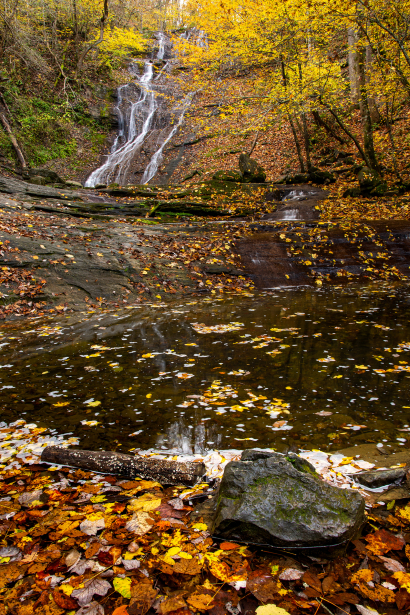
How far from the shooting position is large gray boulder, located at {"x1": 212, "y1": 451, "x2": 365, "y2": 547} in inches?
68.8

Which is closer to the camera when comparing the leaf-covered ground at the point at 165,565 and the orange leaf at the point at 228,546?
the leaf-covered ground at the point at 165,565

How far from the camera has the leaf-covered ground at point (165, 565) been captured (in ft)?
4.91

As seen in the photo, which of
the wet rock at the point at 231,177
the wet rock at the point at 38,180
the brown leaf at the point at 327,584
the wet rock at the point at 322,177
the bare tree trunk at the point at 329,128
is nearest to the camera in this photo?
the brown leaf at the point at 327,584

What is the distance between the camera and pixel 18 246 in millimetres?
8398

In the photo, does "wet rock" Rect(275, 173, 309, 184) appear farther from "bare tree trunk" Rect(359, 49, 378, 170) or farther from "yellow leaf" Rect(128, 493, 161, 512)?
"yellow leaf" Rect(128, 493, 161, 512)

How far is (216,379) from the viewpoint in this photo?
4.00 meters

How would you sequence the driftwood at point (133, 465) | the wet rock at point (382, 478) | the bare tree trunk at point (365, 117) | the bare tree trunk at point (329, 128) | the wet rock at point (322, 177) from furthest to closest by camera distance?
1. the bare tree trunk at point (329, 128)
2. the wet rock at point (322, 177)
3. the bare tree trunk at point (365, 117)
4. the driftwood at point (133, 465)
5. the wet rock at point (382, 478)

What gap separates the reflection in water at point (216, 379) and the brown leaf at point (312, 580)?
44.0 inches

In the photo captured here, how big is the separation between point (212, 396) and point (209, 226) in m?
9.52

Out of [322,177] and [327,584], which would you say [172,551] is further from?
[322,177]

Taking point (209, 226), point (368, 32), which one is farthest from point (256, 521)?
point (368, 32)

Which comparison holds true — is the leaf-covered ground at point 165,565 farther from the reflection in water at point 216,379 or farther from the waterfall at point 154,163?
the waterfall at point 154,163

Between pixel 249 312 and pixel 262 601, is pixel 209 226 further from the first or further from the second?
pixel 262 601

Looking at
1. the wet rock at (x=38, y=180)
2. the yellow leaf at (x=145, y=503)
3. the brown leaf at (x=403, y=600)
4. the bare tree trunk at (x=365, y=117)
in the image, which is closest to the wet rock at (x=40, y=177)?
the wet rock at (x=38, y=180)
